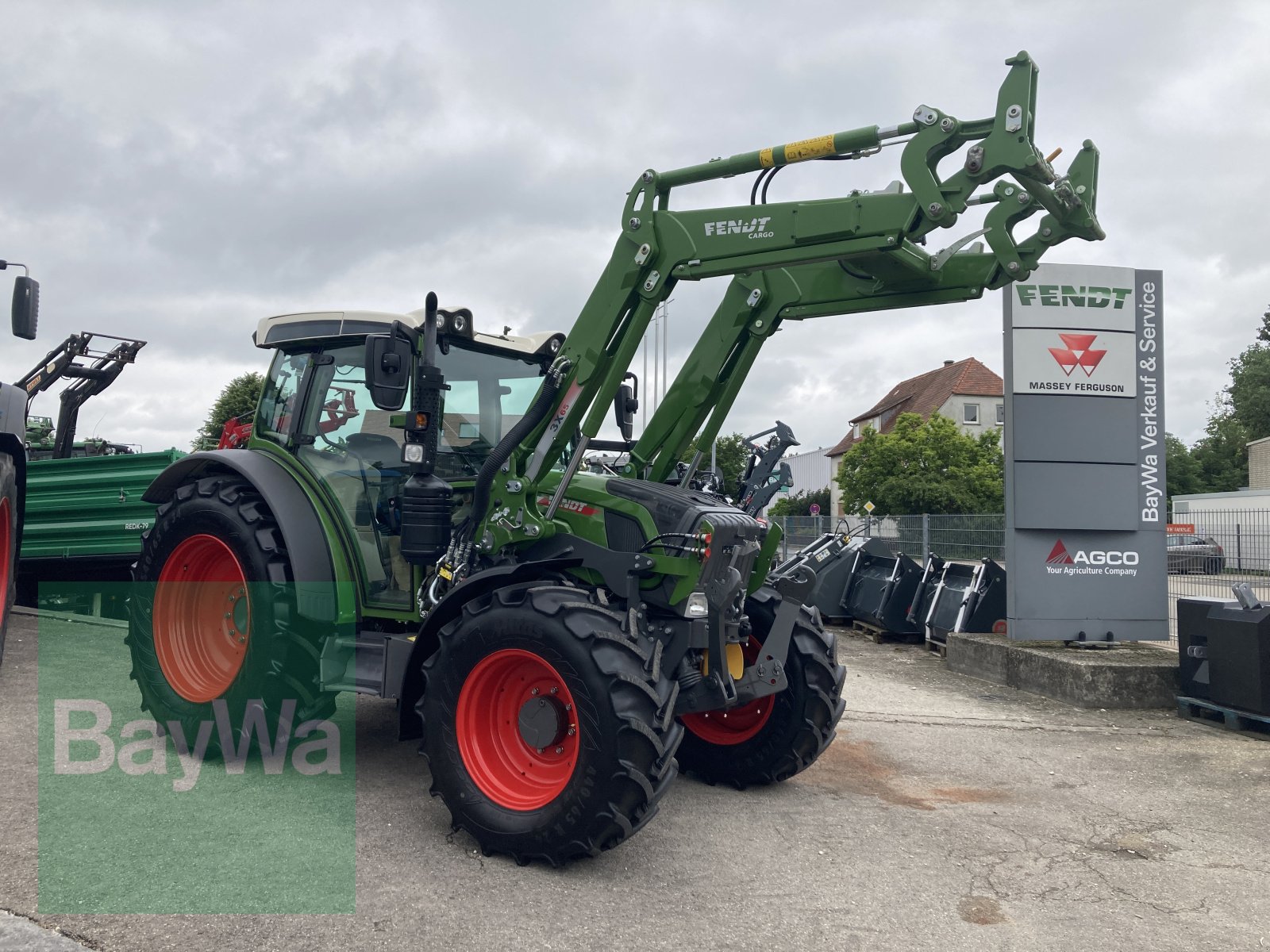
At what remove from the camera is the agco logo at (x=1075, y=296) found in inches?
372

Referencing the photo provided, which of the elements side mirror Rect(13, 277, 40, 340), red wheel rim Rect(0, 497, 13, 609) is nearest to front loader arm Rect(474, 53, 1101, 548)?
side mirror Rect(13, 277, 40, 340)

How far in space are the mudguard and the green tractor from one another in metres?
0.02

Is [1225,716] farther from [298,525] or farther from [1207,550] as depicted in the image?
[298,525]

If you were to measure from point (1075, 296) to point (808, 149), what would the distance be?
19.6 feet

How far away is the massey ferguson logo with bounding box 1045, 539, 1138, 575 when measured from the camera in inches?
369

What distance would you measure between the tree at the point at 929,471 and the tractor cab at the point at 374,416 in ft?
112

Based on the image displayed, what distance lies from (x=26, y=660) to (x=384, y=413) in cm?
420

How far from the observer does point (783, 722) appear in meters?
5.30

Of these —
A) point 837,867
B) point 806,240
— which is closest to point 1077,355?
point 806,240

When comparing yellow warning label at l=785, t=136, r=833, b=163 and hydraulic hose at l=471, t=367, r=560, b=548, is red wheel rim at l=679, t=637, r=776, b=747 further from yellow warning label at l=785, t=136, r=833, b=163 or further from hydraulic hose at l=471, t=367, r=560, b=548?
yellow warning label at l=785, t=136, r=833, b=163

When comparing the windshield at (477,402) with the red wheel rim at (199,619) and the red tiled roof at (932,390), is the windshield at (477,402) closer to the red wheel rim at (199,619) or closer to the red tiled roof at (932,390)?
the red wheel rim at (199,619)

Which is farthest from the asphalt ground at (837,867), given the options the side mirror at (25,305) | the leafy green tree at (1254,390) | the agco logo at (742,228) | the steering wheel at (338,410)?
the leafy green tree at (1254,390)

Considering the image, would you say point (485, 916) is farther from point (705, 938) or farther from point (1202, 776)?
point (1202, 776)

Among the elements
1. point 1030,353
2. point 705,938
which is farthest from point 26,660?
point 1030,353
